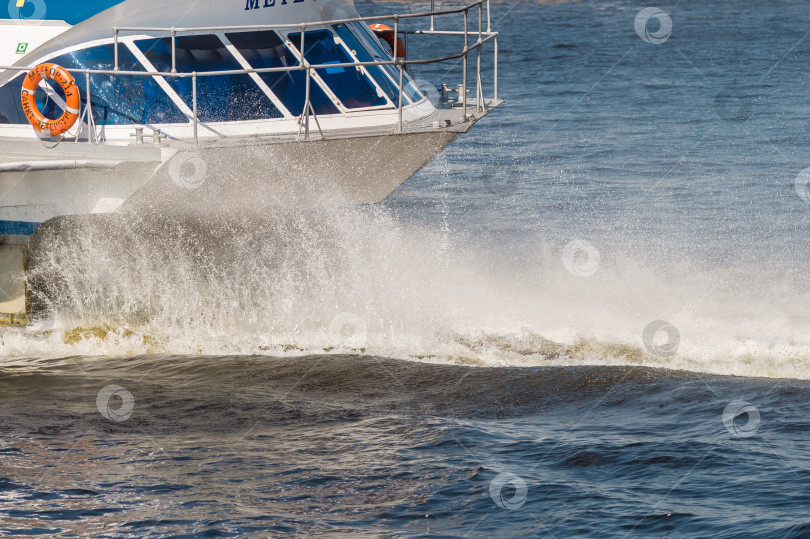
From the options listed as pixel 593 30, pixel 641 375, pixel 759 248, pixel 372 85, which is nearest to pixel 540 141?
pixel 759 248

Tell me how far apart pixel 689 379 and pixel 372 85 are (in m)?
4.27

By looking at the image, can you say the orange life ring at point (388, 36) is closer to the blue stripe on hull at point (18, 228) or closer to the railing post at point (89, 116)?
the railing post at point (89, 116)

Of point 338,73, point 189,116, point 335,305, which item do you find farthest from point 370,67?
point 335,305

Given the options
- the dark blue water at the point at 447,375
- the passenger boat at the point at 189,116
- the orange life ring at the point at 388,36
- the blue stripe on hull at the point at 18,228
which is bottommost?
the dark blue water at the point at 447,375

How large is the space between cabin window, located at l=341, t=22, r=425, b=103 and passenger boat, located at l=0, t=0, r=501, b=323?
30 centimetres

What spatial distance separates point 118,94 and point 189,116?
0.74m

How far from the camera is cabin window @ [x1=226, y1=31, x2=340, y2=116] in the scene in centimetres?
1003

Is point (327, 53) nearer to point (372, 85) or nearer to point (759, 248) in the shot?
point (372, 85)

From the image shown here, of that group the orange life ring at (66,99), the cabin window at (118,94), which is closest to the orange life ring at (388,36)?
the cabin window at (118,94)

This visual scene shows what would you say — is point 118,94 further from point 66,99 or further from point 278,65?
point 278,65

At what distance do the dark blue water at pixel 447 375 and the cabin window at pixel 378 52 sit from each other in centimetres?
153

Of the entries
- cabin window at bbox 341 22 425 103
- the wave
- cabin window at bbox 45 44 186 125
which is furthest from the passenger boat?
the wave

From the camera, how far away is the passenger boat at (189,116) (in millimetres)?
9555

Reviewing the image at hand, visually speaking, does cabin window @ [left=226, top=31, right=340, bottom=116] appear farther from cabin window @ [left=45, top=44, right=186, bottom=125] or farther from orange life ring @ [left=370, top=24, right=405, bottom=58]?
orange life ring @ [left=370, top=24, right=405, bottom=58]
